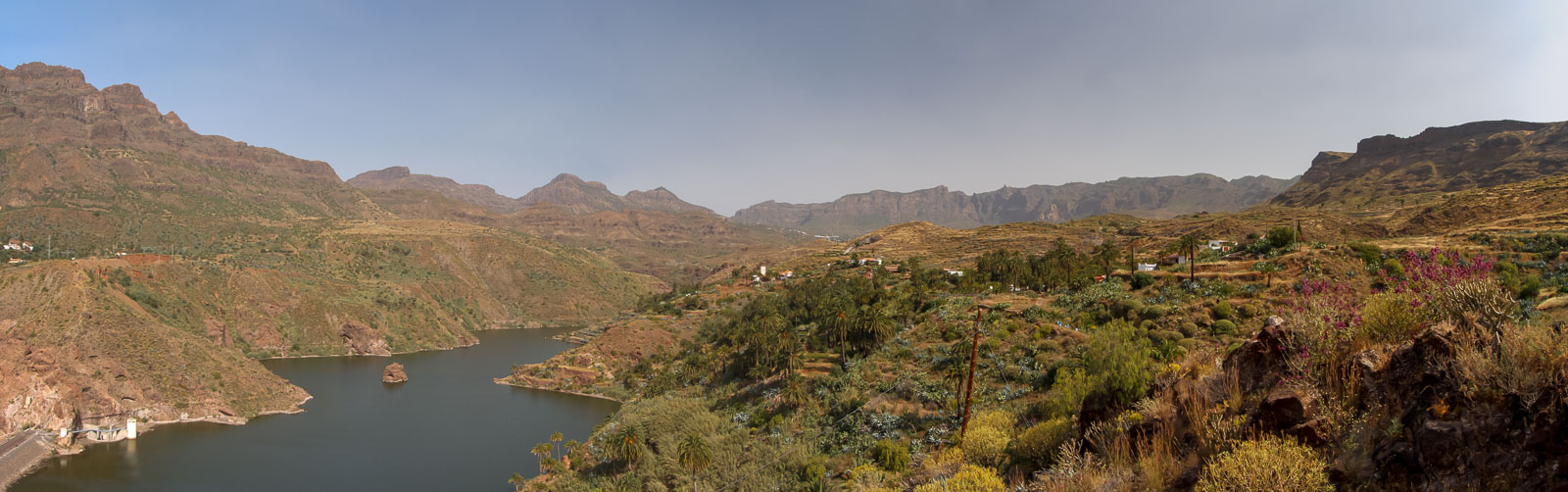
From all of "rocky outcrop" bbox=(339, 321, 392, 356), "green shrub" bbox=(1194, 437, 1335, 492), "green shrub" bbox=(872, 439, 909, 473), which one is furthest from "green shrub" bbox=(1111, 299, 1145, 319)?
"rocky outcrop" bbox=(339, 321, 392, 356)

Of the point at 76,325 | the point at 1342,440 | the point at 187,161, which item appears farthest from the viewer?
the point at 187,161

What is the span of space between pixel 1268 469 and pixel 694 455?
3104cm

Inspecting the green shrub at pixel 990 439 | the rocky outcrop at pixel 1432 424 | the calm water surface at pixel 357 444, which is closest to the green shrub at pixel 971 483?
the green shrub at pixel 990 439

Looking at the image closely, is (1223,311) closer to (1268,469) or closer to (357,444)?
(1268,469)

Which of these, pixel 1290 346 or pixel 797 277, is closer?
pixel 1290 346

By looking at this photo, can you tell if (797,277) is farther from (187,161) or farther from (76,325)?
(187,161)

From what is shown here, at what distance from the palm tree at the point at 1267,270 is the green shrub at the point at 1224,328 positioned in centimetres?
563

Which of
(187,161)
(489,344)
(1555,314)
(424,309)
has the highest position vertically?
(187,161)

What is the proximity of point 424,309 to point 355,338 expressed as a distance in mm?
19187

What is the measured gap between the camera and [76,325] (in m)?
56.0

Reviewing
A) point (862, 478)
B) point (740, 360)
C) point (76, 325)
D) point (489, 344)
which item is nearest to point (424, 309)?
point (489, 344)

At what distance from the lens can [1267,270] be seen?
31828 millimetres

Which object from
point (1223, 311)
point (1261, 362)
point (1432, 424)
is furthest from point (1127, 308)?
point (1432, 424)

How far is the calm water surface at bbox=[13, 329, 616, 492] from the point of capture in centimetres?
4931
